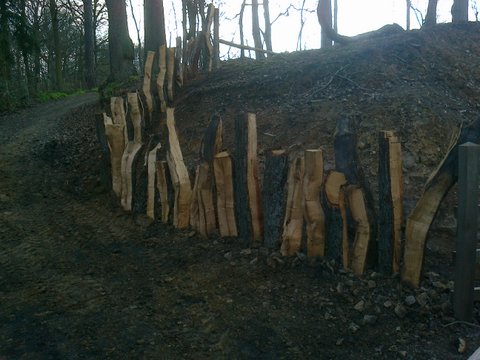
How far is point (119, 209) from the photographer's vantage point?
5.32 meters

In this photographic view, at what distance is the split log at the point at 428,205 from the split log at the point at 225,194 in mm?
1510

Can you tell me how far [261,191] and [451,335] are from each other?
1.83 meters

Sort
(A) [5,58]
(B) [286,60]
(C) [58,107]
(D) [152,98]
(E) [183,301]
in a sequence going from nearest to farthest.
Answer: (E) [183,301] → (D) [152,98] → (B) [286,60] → (C) [58,107] → (A) [5,58]

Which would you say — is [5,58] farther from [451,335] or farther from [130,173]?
[451,335]

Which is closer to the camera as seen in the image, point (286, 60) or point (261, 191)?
point (261, 191)

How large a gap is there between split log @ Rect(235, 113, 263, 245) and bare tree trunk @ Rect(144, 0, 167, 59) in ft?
18.8

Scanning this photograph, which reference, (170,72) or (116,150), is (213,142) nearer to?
(116,150)

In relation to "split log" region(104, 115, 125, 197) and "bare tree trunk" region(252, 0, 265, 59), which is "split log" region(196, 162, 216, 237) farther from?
"bare tree trunk" region(252, 0, 265, 59)

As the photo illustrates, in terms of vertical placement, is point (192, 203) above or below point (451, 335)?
above

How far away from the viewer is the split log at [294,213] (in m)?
3.81

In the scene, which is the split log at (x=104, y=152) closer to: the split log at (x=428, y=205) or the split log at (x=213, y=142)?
the split log at (x=213, y=142)

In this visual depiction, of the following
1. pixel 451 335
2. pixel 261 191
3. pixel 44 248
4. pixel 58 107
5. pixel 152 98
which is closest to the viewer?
pixel 451 335

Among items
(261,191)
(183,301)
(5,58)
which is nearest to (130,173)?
(261,191)

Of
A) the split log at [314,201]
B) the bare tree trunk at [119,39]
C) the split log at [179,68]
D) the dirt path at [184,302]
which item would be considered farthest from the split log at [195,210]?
the bare tree trunk at [119,39]
